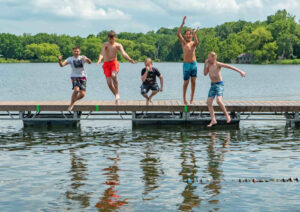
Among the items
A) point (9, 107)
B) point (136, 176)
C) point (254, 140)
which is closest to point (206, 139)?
point (254, 140)

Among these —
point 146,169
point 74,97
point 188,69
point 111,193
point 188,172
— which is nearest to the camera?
point 111,193

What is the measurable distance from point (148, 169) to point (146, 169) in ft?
0.16

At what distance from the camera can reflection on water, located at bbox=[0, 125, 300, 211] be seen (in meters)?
9.48

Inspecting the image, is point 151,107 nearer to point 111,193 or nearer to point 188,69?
point 188,69

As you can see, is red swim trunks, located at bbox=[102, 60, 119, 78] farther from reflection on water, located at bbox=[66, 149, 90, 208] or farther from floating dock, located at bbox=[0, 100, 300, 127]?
reflection on water, located at bbox=[66, 149, 90, 208]

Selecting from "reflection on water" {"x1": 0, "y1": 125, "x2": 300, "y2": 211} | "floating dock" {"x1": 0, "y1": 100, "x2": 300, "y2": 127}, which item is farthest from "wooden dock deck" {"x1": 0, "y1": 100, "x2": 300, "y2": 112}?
"reflection on water" {"x1": 0, "y1": 125, "x2": 300, "y2": 211}

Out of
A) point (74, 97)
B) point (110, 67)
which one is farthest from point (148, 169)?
point (74, 97)

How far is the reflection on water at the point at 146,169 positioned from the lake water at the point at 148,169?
2 centimetres

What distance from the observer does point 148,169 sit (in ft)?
39.9

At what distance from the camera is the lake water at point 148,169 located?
31.0 feet

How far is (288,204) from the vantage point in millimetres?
9266

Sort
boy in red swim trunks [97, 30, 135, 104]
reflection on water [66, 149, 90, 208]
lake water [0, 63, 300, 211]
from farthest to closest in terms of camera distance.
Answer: boy in red swim trunks [97, 30, 135, 104]
reflection on water [66, 149, 90, 208]
lake water [0, 63, 300, 211]

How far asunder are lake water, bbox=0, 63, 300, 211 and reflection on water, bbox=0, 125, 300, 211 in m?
0.02

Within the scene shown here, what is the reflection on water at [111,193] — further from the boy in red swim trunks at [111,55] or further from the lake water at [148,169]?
the boy in red swim trunks at [111,55]
